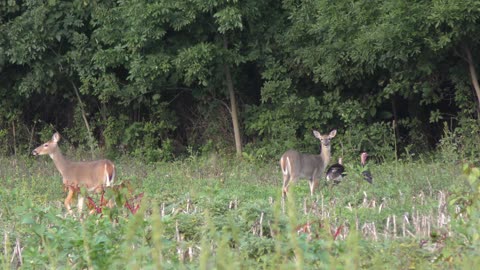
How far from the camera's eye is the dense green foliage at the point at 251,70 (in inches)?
717

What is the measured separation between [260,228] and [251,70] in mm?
13929

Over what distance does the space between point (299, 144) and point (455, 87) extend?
10.7 feet

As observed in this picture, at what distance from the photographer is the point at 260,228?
28.1ft

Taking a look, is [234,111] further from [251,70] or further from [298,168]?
[298,168]

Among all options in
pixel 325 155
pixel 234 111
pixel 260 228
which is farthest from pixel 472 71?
pixel 260 228

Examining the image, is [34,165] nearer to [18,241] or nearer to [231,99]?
[231,99]

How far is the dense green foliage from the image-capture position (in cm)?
1820

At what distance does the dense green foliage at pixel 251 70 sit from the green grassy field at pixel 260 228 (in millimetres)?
3940

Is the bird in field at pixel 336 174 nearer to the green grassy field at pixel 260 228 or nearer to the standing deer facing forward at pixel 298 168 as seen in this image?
the standing deer facing forward at pixel 298 168

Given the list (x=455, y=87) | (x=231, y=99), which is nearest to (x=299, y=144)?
(x=231, y=99)

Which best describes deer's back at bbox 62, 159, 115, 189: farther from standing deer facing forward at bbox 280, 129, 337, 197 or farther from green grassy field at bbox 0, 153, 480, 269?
standing deer facing forward at bbox 280, 129, 337, 197

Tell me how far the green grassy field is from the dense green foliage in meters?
3.94

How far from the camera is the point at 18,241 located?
837 cm

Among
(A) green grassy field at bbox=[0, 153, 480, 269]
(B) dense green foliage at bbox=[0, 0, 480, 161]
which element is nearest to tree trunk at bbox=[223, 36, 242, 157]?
(B) dense green foliage at bbox=[0, 0, 480, 161]
